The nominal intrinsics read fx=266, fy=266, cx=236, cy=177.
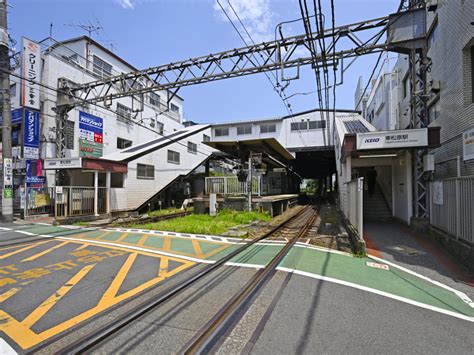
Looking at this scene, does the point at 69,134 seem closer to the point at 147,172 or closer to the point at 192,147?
the point at 147,172

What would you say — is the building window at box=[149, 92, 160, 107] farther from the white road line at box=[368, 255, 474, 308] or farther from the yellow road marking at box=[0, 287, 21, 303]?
the white road line at box=[368, 255, 474, 308]

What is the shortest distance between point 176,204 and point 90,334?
847 inches

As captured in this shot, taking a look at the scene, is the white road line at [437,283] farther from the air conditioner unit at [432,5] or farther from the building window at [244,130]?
the building window at [244,130]

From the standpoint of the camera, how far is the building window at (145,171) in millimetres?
18531

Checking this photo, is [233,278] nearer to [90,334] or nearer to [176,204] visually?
[90,334]

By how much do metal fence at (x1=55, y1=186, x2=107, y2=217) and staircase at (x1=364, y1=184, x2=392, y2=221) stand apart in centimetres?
1455

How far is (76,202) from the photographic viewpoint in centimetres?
1395

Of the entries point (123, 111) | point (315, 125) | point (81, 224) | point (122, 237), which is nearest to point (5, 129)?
point (81, 224)

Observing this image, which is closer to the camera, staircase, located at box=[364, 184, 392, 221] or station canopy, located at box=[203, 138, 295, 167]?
staircase, located at box=[364, 184, 392, 221]

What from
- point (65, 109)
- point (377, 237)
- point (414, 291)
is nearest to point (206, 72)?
Answer: point (65, 109)

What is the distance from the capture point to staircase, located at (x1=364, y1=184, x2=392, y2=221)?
1360cm

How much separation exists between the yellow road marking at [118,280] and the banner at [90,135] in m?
14.8

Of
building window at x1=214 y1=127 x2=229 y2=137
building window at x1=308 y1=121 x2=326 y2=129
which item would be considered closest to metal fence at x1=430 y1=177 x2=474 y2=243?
building window at x1=308 y1=121 x2=326 y2=129

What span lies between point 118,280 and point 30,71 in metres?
15.8
